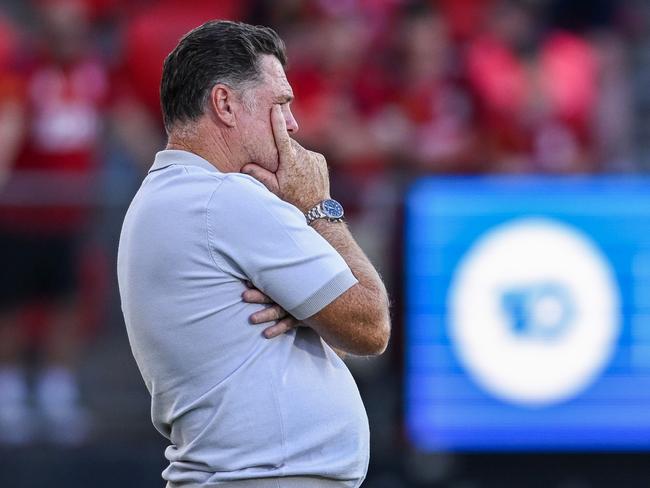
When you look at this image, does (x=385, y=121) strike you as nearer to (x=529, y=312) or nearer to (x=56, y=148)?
(x=529, y=312)

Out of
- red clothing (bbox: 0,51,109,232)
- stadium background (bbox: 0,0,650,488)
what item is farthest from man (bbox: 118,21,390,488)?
red clothing (bbox: 0,51,109,232)

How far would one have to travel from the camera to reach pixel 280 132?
3.13 meters

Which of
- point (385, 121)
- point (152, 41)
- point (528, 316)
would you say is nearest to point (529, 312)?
point (528, 316)

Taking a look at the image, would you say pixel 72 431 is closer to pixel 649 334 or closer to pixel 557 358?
pixel 557 358

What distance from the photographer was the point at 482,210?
6.73 m

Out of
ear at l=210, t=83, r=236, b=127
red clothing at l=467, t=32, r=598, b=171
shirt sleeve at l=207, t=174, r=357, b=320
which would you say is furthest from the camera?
red clothing at l=467, t=32, r=598, b=171

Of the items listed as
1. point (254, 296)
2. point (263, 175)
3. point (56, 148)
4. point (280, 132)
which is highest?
point (280, 132)

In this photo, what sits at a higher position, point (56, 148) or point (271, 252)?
point (271, 252)

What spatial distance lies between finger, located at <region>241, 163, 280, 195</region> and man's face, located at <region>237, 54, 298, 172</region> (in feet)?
0.05

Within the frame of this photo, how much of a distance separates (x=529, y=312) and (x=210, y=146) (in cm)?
383

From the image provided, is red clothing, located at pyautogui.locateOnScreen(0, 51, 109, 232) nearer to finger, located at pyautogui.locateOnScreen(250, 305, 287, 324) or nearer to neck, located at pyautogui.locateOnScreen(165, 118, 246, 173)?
neck, located at pyautogui.locateOnScreen(165, 118, 246, 173)

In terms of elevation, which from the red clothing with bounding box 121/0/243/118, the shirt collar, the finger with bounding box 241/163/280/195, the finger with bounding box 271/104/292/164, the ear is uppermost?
the ear

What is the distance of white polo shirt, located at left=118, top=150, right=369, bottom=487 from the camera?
297 cm

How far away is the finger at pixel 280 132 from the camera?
3.13m
